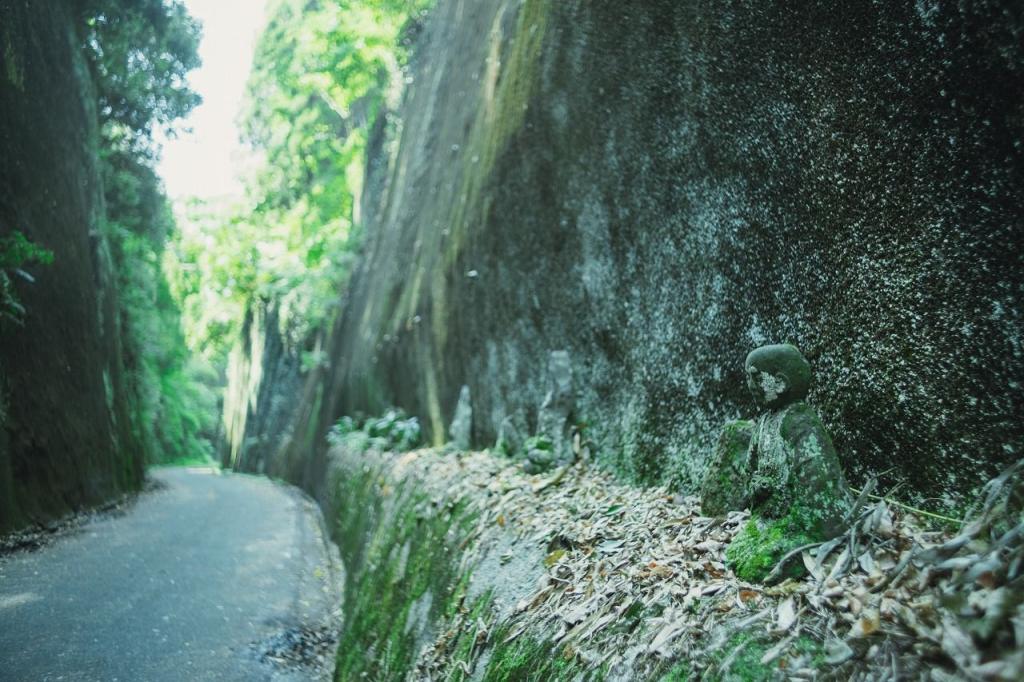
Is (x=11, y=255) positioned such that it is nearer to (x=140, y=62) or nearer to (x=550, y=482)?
(x=550, y=482)

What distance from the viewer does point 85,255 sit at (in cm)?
1139

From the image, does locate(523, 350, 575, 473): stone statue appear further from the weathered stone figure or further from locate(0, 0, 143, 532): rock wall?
locate(0, 0, 143, 532): rock wall

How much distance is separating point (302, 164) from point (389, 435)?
20767 millimetres

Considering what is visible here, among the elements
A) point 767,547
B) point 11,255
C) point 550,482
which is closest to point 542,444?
point 550,482

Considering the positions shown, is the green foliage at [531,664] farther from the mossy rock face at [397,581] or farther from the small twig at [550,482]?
the small twig at [550,482]

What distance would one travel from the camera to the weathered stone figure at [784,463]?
112 inches

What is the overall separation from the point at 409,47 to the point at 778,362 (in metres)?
21.7

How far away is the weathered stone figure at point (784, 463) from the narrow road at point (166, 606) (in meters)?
3.74

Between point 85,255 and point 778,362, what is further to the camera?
point 85,255

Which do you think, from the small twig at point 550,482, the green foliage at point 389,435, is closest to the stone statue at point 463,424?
the green foliage at point 389,435

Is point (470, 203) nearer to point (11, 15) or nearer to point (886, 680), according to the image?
point (11, 15)

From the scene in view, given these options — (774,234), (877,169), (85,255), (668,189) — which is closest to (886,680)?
(877,169)

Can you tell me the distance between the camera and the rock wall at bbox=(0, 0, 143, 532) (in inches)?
320

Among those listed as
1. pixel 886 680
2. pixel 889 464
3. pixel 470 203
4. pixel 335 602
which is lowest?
pixel 335 602
